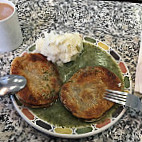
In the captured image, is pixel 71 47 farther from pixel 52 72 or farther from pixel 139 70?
pixel 139 70

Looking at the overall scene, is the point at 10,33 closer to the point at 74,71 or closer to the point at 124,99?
the point at 74,71

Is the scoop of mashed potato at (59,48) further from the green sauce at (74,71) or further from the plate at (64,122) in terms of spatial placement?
the plate at (64,122)

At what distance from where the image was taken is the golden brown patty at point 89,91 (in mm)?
900

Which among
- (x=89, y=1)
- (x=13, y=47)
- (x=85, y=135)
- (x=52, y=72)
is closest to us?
(x=85, y=135)

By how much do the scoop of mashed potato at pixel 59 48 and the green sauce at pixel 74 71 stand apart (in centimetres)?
4

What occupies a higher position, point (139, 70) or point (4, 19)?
point (4, 19)

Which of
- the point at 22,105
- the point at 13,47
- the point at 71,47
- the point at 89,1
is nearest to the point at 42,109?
the point at 22,105

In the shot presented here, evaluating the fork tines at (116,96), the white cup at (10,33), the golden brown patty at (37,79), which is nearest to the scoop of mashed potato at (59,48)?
the golden brown patty at (37,79)

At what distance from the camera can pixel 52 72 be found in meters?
1.04

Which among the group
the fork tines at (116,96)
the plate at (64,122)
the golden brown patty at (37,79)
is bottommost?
the plate at (64,122)

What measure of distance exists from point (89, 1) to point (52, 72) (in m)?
0.77

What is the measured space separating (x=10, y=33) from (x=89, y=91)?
556 mm

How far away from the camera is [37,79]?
3.26 feet

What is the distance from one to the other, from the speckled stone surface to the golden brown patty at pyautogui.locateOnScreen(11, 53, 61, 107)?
0.43 feet
